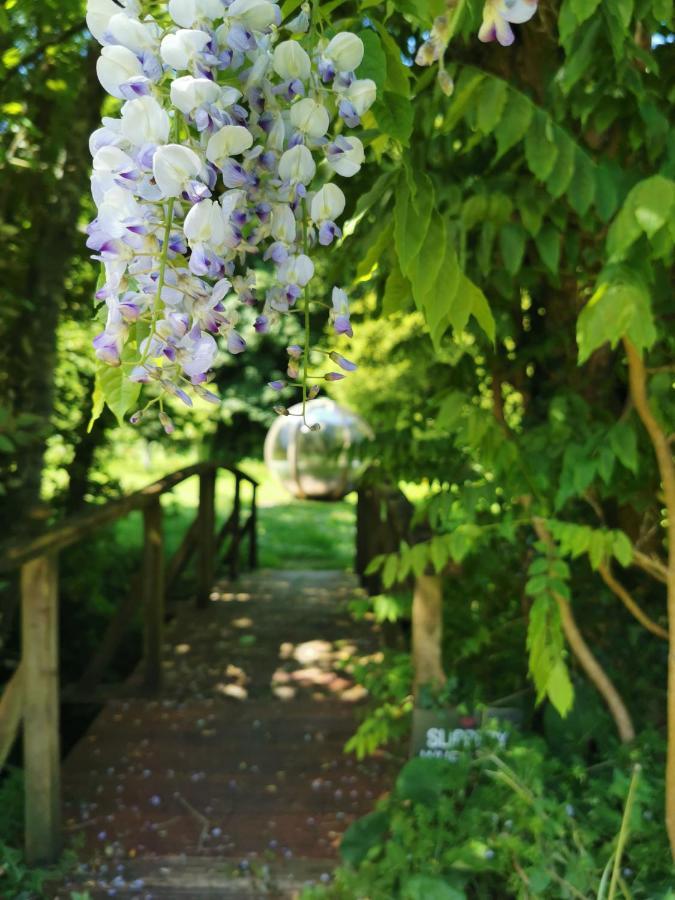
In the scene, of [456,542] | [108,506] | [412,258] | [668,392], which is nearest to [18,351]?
[108,506]

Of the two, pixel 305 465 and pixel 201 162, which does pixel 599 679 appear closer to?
pixel 201 162

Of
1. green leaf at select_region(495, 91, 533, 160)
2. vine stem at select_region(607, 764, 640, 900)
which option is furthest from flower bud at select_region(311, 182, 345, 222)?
vine stem at select_region(607, 764, 640, 900)

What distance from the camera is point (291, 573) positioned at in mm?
8297

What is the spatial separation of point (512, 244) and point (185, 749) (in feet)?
8.01

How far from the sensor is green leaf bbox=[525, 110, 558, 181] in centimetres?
175

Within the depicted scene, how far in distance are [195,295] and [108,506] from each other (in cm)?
292

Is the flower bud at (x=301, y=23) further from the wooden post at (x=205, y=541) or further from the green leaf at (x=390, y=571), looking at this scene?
the wooden post at (x=205, y=541)

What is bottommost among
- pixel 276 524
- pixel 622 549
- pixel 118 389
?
pixel 276 524

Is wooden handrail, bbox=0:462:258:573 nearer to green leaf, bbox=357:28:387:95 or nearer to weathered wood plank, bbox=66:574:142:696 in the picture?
weathered wood plank, bbox=66:574:142:696

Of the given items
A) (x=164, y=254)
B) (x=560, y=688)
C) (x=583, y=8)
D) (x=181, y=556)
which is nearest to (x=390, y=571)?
(x=560, y=688)

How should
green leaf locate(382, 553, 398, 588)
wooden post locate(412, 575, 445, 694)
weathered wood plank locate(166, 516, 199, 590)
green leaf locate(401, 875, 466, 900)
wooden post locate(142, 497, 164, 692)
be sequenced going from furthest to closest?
weathered wood plank locate(166, 516, 199, 590) < wooden post locate(142, 497, 164, 692) < wooden post locate(412, 575, 445, 694) < green leaf locate(382, 553, 398, 588) < green leaf locate(401, 875, 466, 900)

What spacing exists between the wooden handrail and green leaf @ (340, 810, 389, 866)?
1.16m

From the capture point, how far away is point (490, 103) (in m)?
1.74

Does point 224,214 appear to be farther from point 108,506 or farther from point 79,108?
point 79,108
